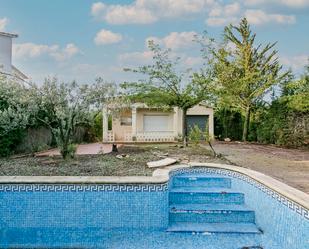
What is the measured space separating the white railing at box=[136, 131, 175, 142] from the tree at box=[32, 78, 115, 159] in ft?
54.7

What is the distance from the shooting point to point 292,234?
575 centimetres

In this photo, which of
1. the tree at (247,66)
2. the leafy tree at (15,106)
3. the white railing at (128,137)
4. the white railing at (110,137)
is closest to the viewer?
the leafy tree at (15,106)

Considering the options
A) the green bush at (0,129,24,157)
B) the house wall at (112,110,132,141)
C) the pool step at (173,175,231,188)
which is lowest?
the pool step at (173,175,231,188)

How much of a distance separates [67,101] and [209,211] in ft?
20.0

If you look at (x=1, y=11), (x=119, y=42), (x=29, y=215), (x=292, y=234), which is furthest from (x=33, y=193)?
(x=1, y=11)

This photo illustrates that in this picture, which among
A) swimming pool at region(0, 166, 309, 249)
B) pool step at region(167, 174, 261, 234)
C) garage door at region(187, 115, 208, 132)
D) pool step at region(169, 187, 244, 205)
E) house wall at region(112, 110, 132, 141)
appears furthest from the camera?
garage door at region(187, 115, 208, 132)

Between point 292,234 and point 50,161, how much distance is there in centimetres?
783

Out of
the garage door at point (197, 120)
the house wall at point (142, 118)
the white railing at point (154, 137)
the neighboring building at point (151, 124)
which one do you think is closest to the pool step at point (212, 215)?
the neighboring building at point (151, 124)

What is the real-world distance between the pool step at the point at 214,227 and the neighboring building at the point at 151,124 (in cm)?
2084

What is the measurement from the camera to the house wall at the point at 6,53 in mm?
30734

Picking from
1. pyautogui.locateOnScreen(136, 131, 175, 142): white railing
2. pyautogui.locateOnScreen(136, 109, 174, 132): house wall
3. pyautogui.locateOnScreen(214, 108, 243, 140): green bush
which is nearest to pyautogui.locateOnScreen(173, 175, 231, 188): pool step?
pyautogui.locateOnScreen(136, 131, 175, 142): white railing

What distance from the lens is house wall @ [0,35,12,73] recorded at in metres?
30.7

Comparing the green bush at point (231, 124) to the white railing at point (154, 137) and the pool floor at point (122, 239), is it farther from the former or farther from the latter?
the pool floor at point (122, 239)

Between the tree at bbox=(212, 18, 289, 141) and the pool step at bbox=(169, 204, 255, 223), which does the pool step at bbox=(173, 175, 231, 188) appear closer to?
the pool step at bbox=(169, 204, 255, 223)
